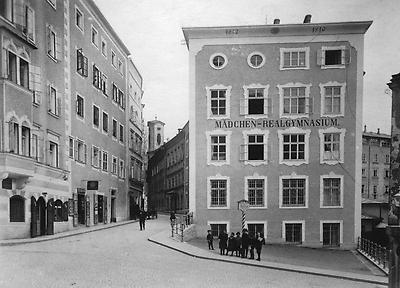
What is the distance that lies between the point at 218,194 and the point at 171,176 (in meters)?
21.0

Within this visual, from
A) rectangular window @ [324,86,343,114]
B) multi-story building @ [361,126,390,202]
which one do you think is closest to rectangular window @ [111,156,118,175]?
rectangular window @ [324,86,343,114]

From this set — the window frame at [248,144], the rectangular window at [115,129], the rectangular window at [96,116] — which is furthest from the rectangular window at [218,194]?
the rectangular window at [96,116]

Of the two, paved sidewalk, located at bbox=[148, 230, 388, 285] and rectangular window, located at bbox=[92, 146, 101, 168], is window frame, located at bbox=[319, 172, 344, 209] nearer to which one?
paved sidewalk, located at bbox=[148, 230, 388, 285]

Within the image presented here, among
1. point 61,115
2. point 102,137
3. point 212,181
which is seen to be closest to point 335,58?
point 212,181

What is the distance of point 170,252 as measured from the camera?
1434 centimetres

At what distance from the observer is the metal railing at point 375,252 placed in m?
16.5

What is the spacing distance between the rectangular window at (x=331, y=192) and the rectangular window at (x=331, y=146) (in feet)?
3.88

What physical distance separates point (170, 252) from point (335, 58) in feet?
42.5

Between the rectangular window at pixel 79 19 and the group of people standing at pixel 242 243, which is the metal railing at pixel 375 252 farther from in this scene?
the rectangular window at pixel 79 19

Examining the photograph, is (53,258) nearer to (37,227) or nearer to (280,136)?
(37,227)

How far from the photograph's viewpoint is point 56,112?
565 inches

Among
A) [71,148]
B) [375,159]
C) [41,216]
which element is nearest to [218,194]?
[71,148]

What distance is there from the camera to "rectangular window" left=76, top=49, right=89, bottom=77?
1557 centimetres

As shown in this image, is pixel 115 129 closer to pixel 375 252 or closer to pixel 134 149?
pixel 134 149
